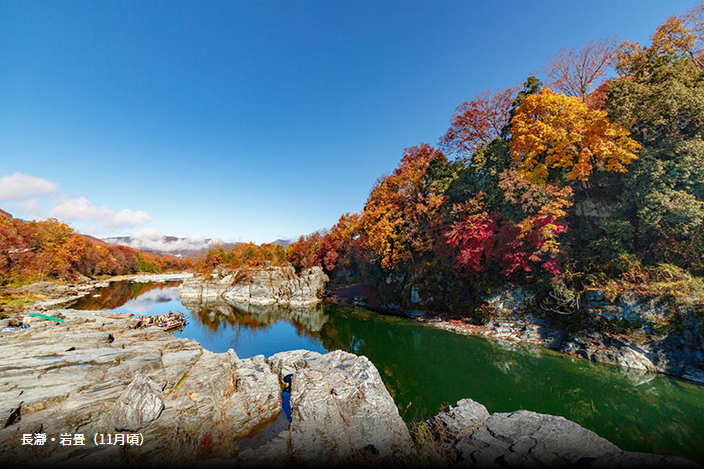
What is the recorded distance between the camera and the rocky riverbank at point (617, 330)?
1075 centimetres

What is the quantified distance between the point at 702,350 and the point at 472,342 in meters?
9.26

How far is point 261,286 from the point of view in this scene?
3547 centimetres

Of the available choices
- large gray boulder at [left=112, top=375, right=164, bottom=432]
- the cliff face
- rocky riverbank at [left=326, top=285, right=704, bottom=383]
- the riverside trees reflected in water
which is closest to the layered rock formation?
the riverside trees reflected in water

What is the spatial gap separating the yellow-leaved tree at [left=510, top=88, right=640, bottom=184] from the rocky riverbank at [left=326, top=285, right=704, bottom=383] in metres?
7.32

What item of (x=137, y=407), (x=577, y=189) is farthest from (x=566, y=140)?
(x=137, y=407)

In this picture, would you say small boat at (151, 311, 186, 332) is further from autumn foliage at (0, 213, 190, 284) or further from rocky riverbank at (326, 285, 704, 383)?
autumn foliage at (0, 213, 190, 284)

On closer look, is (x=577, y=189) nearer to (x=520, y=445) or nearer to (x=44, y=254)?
(x=520, y=445)

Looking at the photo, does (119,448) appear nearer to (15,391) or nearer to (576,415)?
(15,391)

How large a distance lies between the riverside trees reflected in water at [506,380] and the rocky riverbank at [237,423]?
91.1 inches

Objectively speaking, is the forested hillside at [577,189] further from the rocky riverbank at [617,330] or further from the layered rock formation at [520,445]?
the layered rock formation at [520,445]

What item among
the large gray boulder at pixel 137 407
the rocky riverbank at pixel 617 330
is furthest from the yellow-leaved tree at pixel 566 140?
the large gray boulder at pixel 137 407

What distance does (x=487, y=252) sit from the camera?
17.6 meters

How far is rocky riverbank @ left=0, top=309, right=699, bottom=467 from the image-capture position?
555cm

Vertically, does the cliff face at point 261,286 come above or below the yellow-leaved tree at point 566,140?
below
